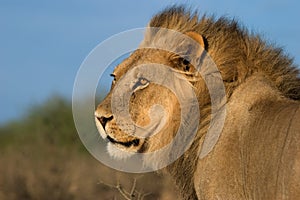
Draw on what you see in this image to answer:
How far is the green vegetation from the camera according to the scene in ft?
63.8

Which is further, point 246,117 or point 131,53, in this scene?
point 131,53

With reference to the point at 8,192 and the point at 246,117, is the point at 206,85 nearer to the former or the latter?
the point at 246,117

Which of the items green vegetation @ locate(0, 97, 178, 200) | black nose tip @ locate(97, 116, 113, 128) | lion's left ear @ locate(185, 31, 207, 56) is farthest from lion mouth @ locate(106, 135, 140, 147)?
green vegetation @ locate(0, 97, 178, 200)

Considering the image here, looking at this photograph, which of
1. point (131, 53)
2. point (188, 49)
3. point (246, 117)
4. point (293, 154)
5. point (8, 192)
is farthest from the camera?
point (8, 192)

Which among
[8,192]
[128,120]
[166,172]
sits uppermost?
[128,120]

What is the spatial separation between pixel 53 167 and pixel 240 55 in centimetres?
1478

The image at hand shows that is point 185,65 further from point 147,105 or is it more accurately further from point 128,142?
point 128,142

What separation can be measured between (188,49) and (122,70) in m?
0.67

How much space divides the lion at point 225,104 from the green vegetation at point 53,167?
6640 mm

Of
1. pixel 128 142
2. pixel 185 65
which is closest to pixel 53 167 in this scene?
pixel 128 142

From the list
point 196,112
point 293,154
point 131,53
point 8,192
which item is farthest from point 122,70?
point 8,192

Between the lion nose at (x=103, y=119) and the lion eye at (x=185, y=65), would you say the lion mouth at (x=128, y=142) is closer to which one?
the lion nose at (x=103, y=119)

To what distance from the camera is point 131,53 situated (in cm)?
810

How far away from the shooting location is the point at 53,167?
22.0 m
